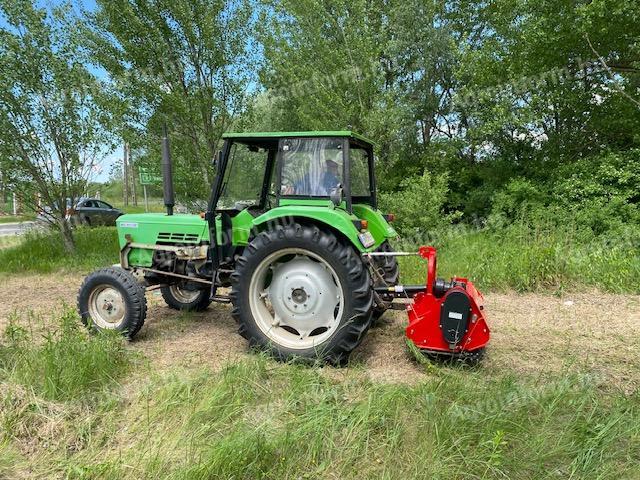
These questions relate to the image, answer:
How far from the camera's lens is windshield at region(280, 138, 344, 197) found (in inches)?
147

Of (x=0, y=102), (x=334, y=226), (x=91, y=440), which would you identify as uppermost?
(x=0, y=102)

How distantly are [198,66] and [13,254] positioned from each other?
5094 mm

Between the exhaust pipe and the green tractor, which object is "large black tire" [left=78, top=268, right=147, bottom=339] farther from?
the exhaust pipe

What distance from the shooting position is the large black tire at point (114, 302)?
400cm

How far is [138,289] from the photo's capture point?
4027 millimetres

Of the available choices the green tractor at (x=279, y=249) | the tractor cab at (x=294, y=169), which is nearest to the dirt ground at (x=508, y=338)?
the green tractor at (x=279, y=249)

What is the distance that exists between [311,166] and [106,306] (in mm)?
2300

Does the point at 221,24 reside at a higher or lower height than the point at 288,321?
higher

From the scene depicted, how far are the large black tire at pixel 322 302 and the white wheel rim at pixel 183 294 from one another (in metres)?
1.60

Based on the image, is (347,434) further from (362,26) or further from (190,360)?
(362,26)

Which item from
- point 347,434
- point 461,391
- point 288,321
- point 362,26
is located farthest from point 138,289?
point 362,26

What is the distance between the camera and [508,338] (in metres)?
4.10

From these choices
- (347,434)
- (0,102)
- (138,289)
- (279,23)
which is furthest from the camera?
(279,23)

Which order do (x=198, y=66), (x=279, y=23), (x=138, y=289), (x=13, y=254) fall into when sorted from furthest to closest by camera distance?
(x=279, y=23) < (x=198, y=66) < (x=13, y=254) < (x=138, y=289)
